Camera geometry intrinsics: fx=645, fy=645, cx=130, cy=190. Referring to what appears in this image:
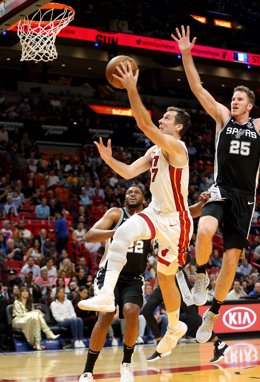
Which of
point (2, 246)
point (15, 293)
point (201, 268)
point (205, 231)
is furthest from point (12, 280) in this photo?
point (205, 231)

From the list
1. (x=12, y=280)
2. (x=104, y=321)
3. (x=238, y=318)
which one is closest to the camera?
(x=104, y=321)

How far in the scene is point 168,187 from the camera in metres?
5.94

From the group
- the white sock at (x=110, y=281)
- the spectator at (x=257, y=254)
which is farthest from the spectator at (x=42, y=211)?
the white sock at (x=110, y=281)

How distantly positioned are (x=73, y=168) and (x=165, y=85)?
12095mm

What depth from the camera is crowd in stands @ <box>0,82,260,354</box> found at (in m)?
12.7

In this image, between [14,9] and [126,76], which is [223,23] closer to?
[14,9]

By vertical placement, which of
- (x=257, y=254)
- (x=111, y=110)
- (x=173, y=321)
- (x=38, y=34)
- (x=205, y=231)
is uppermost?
(x=111, y=110)

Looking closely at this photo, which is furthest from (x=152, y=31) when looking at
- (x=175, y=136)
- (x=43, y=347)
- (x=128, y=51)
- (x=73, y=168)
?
(x=175, y=136)

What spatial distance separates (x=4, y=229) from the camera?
14883 millimetres

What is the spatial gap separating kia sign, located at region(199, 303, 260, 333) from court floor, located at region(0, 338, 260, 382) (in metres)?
1.37

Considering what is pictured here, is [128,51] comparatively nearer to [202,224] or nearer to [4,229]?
[4,229]

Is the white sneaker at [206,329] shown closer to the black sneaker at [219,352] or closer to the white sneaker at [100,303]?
the white sneaker at [100,303]

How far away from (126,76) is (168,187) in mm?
1103

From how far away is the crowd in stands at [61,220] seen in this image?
12711 mm
